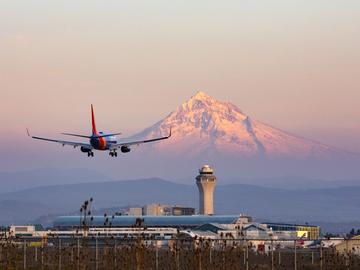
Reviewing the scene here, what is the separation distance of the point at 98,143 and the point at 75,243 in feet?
241

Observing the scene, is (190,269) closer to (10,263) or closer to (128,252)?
(128,252)

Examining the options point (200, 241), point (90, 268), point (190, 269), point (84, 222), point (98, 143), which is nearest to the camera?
point (84, 222)

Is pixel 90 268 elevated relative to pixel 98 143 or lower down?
lower down

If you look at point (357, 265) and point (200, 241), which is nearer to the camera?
point (200, 241)

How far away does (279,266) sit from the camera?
83.9 meters

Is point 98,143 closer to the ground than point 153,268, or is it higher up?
higher up

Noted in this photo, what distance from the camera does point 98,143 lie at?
406ft

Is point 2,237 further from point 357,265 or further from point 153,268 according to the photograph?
Result: point 357,265

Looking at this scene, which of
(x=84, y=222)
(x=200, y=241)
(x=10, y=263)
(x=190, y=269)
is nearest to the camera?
(x=84, y=222)

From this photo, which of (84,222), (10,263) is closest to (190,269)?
(10,263)

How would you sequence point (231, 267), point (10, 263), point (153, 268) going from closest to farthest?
point (10, 263)
point (231, 267)
point (153, 268)

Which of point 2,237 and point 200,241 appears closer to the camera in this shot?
point 200,241

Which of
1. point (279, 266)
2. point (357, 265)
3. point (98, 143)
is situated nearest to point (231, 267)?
point (357, 265)

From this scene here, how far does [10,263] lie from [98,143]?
79566 mm
